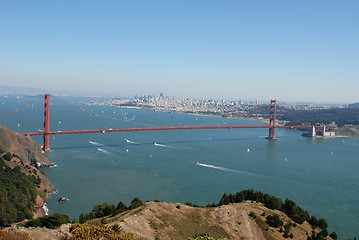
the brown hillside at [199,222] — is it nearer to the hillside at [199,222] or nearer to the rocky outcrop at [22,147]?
the hillside at [199,222]

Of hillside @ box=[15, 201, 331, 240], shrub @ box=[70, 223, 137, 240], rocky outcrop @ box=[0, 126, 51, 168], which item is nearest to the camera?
shrub @ box=[70, 223, 137, 240]

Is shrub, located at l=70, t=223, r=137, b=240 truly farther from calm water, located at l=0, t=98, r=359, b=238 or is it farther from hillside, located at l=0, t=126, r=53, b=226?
calm water, located at l=0, t=98, r=359, b=238

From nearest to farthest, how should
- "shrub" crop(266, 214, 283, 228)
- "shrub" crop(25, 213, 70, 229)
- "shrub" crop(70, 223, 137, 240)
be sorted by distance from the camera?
"shrub" crop(70, 223, 137, 240) → "shrub" crop(25, 213, 70, 229) → "shrub" crop(266, 214, 283, 228)

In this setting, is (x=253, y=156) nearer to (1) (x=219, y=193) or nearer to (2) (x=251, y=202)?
(1) (x=219, y=193)

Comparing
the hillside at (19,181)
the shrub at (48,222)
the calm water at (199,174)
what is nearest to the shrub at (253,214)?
the calm water at (199,174)

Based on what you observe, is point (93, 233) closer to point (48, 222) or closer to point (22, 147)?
point (48, 222)

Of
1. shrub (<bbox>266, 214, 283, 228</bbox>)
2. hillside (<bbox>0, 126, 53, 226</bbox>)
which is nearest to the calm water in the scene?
hillside (<bbox>0, 126, 53, 226</bbox>)

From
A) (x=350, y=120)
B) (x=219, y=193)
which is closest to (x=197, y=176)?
(x=219, y=193)
